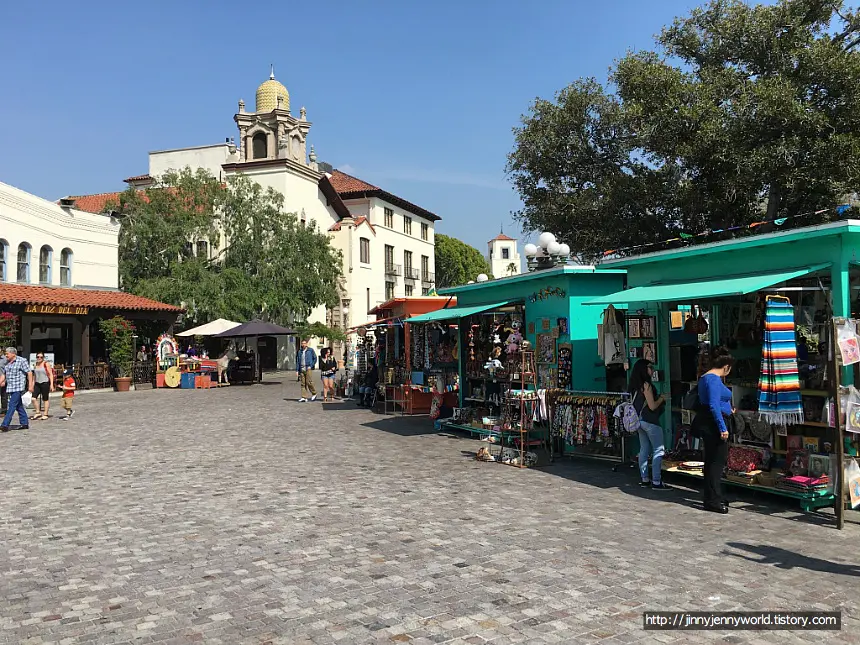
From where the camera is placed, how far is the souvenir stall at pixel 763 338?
7723 mm

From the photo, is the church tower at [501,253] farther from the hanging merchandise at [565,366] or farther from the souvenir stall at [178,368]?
the hanging merchandise at [565,366]

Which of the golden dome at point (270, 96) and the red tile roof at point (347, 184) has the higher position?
the golden dome at point (270, 96)

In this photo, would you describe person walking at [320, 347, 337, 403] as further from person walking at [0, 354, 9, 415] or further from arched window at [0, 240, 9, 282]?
arched window at [0, 240, 9, 282]

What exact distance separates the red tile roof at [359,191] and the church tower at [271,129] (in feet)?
28.7

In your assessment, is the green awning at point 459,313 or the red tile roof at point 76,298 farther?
the red tile roof at point 76,298

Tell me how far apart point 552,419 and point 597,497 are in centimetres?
279

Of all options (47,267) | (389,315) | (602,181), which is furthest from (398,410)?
(47,267)

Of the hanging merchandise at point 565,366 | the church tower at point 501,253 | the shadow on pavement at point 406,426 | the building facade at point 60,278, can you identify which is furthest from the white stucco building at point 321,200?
the church tower at point 501,253

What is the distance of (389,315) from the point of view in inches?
890

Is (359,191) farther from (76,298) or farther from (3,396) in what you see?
(3,396)

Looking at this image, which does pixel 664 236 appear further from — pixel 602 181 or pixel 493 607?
pixel 493 607

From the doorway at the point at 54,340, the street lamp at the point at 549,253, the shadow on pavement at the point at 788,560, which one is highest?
the street lamp at the point at 549,253

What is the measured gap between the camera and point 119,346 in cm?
2783

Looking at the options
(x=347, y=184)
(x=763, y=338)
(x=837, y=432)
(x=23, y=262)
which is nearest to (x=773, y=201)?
(x=763, y=338)
